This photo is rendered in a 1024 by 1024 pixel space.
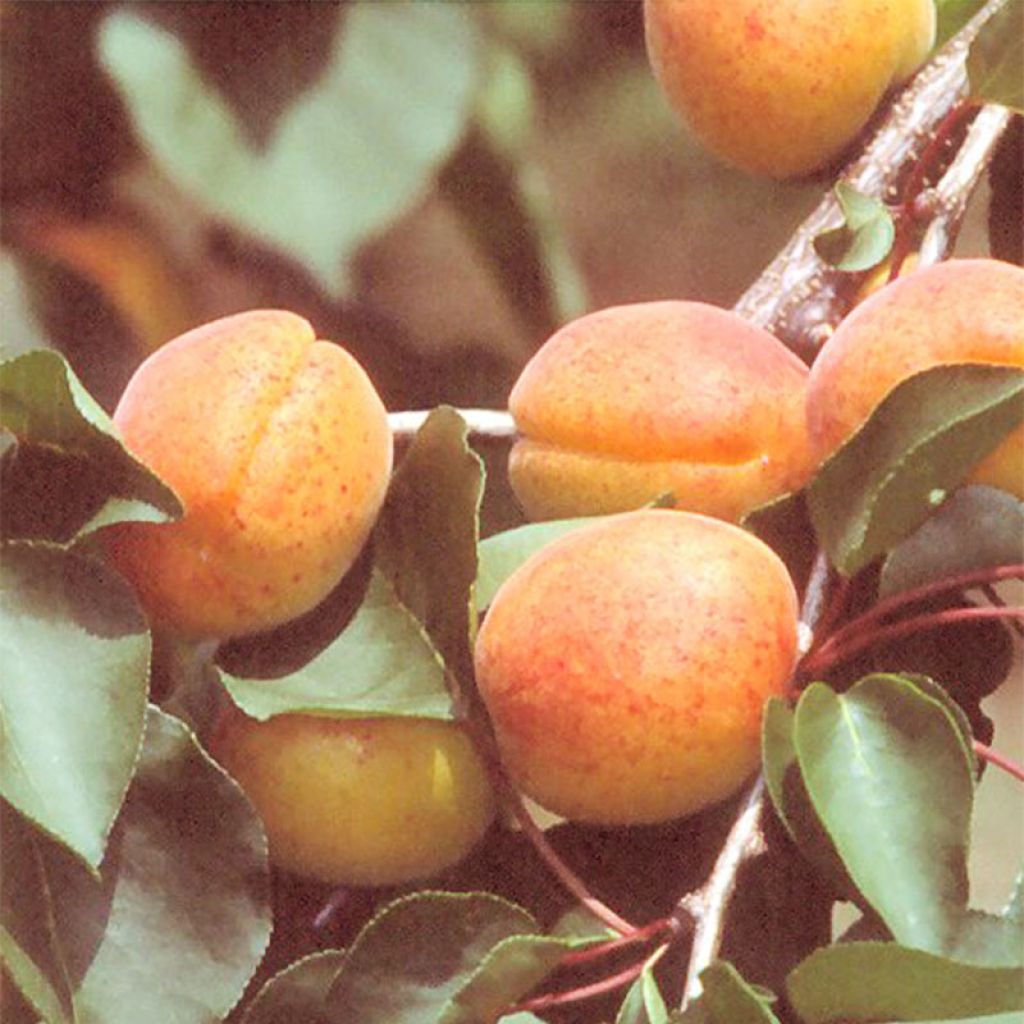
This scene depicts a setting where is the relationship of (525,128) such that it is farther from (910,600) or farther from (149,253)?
(910,600)

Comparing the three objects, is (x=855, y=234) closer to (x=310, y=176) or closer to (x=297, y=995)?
(x=297, y=995)

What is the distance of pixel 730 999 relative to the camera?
0.49 m

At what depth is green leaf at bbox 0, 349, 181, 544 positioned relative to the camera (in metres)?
0.57

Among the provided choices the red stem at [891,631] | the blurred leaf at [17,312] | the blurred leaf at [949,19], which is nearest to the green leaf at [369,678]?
the red stem at [891,631]

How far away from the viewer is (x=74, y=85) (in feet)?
3.79

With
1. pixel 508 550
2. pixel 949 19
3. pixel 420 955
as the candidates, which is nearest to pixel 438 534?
pixel 508 550

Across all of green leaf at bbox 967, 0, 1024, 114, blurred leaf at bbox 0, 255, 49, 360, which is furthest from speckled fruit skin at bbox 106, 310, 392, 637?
blurred leaf at bbox 0, 255, 49, 360

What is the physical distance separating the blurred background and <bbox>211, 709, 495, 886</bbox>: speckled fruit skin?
48 cm

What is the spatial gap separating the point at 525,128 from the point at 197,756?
2.51ft

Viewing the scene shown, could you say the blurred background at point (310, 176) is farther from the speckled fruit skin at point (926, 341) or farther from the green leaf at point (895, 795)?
the green leaf at point (895, 795)

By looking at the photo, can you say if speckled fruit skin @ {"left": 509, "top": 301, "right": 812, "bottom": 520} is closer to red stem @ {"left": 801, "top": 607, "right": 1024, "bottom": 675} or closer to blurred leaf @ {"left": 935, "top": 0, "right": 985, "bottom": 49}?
red stem @ {"left": 801, "top": 607, "right": 1024, "bottom": 675}

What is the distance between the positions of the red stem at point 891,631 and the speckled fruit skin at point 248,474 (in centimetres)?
15

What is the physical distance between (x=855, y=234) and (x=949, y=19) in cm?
21

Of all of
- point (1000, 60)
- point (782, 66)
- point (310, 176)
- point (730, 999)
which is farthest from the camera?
point (310, 176)
